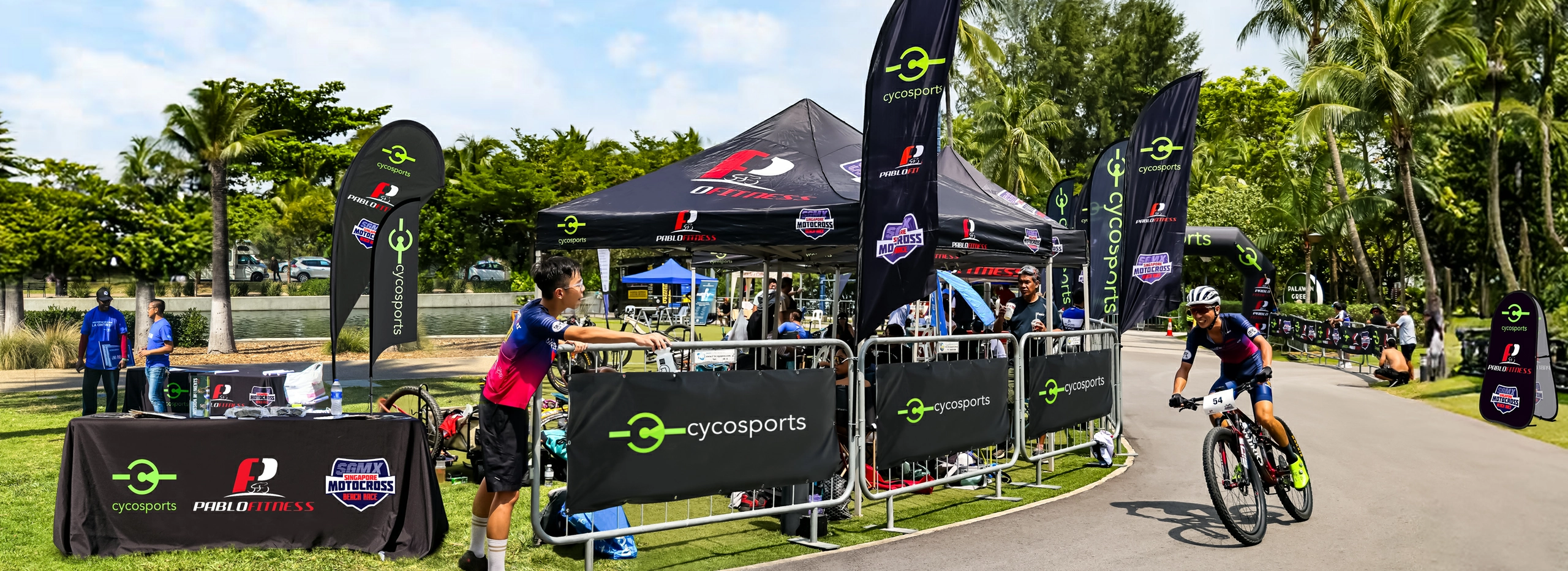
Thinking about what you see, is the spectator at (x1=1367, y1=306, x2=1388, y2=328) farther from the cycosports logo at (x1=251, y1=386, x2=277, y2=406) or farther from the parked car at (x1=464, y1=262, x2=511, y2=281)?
the parked car at (x1=464, y1=262, x2=511, y2=281)

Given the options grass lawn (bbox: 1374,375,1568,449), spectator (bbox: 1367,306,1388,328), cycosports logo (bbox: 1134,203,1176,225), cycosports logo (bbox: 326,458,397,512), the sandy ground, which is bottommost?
grass lawn (bbox: 1374,375,1568,449)

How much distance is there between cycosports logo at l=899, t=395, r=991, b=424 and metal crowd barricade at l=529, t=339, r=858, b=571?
0.53 metres

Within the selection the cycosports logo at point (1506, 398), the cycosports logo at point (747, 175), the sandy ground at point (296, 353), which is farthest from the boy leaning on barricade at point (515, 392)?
the sandy ground at point (296, 353)

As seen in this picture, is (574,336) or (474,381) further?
(474,381)

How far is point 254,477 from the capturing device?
5.60 metres

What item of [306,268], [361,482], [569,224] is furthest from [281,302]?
[361,482]

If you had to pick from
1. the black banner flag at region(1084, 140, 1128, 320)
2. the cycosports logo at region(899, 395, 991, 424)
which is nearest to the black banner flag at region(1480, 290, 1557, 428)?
the black banner flag at region(1084, 140, 1128, 320)

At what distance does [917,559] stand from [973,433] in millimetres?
1676

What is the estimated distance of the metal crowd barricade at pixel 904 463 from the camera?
6.57m

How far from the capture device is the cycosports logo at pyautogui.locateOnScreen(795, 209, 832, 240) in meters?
8.04

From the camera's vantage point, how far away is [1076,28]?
5903 cm

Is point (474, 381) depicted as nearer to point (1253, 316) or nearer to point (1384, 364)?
point (1384, 364)

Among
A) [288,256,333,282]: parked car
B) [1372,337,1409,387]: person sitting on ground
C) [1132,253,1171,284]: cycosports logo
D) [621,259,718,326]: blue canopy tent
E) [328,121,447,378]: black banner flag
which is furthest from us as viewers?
[288,256,333,282]: parked car

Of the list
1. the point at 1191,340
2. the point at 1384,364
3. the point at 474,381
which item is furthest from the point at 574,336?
the point at 1384,364
